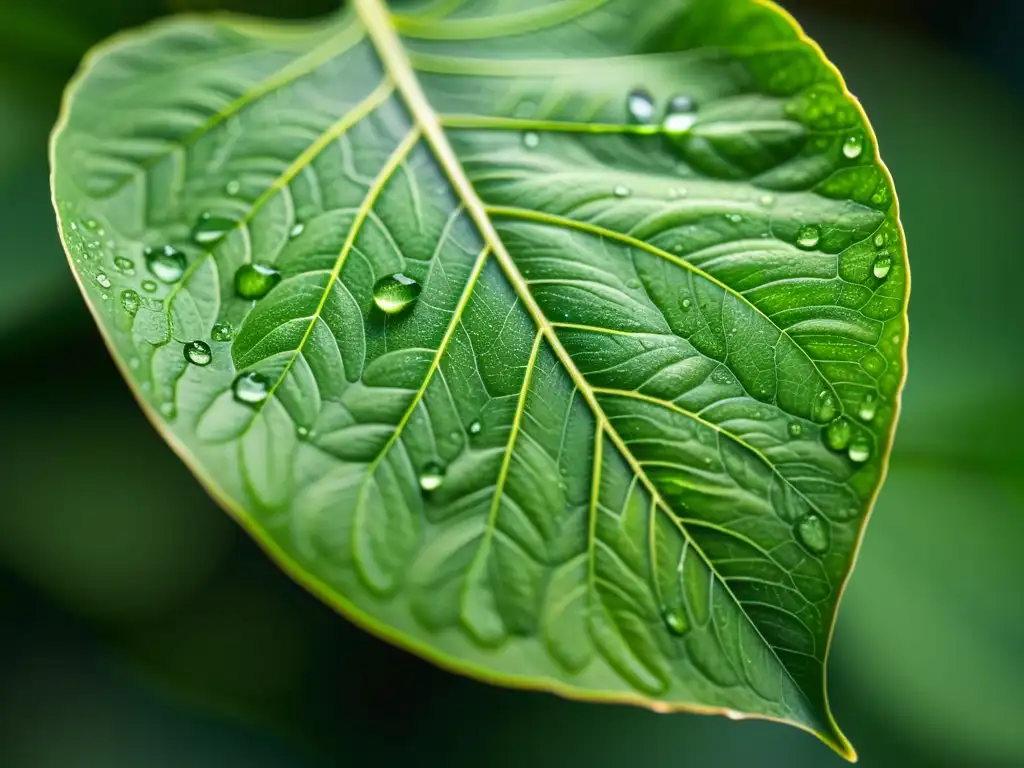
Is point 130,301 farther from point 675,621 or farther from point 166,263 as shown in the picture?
point 675,621

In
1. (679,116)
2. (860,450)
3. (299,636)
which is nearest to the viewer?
(860,450)

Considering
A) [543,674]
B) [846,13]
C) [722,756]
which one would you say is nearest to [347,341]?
[543,674]

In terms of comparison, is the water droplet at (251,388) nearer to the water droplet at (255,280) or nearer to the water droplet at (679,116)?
the water droplet at (255,280)

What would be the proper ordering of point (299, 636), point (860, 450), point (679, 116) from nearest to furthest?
1. point (860, 450)
2. point (679, 116)
3. point (299, 636)

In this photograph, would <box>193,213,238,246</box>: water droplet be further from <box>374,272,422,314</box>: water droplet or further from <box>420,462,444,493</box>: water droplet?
<box>420,462,444,493</box>: water droplet

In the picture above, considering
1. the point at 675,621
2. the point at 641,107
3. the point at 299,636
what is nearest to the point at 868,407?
the point at 675,621

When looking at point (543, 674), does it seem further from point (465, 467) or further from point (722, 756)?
point (722, 756)
